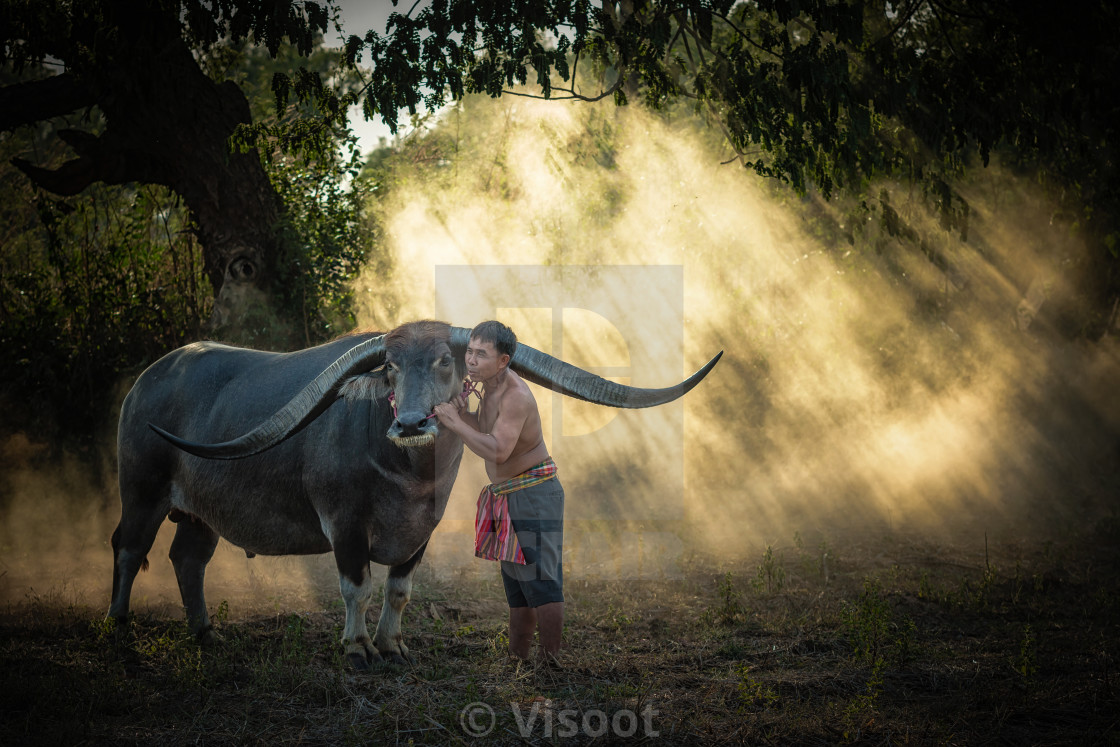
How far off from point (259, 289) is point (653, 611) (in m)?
4.90

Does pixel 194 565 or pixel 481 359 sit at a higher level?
pixel 481 359

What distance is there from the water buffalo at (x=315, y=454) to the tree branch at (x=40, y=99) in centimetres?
351

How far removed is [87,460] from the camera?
27.1ft

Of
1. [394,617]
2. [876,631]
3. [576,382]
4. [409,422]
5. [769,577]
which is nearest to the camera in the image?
[409,422]

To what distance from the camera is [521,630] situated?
13.9 feet

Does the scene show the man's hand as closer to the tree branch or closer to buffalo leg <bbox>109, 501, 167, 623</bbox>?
buffalo leg <bbox>109, 501, 167, 623</bbox>

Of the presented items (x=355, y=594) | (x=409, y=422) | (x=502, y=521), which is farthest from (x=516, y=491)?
(x=355, y=594)

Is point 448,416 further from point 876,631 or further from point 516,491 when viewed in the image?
point 876,631

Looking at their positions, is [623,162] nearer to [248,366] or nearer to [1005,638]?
[248,366]

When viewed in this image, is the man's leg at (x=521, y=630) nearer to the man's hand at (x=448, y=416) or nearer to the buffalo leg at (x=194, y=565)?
the man's hand at (x=448, y=416)

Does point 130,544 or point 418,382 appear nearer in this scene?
point 418,382

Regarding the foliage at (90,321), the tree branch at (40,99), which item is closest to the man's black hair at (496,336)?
the foliage at (90,321)

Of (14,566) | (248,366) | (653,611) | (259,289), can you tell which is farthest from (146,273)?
(653,611)

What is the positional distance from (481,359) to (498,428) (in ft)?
1.17
